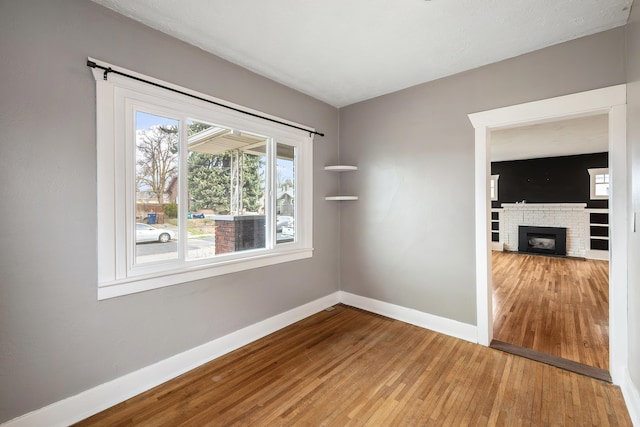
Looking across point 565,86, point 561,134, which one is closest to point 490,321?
point 565,86

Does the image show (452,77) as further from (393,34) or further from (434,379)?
(434,379)

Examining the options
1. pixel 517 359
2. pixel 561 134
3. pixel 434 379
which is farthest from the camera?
pixel 561 134

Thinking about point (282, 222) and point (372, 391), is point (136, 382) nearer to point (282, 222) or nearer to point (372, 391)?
point (372, 391)

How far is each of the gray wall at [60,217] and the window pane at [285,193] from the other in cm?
119

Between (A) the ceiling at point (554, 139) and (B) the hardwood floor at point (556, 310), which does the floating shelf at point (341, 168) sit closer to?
(B) the hardwood floor at point (556, 310)

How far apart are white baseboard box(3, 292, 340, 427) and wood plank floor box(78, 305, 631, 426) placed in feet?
0.20

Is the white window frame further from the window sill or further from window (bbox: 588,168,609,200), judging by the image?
the window sill

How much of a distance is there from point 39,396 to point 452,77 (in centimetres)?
411

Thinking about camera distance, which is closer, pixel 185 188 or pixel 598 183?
pixel 185 188

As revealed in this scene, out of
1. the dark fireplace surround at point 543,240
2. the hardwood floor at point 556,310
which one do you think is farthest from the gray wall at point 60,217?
the dark fireplace surround at point 543,240

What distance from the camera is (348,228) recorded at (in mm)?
3775

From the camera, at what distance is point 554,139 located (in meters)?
5.52

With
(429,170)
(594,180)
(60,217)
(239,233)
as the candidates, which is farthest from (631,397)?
(594,180)

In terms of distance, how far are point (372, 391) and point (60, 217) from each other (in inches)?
94.0
